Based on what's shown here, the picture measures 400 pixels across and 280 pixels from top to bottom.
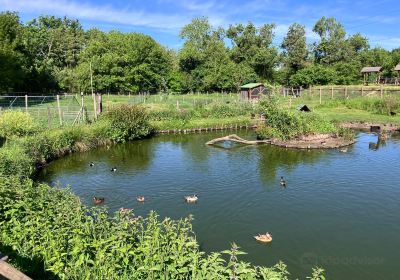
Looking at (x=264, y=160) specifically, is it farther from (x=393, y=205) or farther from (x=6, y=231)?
(x=6, y=231)

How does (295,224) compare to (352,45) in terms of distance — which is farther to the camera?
(352,45)

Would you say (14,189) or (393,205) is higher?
(14,189)

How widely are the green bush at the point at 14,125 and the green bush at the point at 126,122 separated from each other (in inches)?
277

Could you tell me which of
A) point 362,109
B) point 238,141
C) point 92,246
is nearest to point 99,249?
point 92,246

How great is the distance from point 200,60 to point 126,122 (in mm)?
50937

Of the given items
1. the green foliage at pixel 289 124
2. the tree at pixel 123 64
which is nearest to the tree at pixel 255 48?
Result: the tree at pixel 123 64

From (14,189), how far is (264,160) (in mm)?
16836

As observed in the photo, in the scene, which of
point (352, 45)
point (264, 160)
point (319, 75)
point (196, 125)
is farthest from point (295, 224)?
point (352, 45)

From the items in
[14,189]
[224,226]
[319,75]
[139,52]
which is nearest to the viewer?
[14,189]

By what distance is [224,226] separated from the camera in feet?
47.3

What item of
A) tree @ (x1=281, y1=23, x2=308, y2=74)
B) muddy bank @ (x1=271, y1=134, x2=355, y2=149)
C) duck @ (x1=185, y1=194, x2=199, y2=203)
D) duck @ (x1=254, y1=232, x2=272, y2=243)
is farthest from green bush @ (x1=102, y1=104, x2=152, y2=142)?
tree @ (x1=281, y1=23, x2=308, y2=74)

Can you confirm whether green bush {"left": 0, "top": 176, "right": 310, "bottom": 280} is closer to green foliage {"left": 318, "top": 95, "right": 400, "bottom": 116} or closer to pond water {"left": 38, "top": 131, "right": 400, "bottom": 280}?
pond water {"left": 38, "top": 131, "right": 400, "bottom": 280}

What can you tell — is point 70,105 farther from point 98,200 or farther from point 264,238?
point 264,238

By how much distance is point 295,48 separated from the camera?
83062 mm
